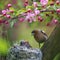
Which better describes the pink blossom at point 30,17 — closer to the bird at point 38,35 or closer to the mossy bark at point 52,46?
the mossy bark at point 52,46

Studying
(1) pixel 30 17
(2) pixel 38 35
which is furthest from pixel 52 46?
(1) pixel 30 17

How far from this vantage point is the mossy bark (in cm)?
254

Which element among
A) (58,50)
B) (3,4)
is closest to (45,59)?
(58,50)

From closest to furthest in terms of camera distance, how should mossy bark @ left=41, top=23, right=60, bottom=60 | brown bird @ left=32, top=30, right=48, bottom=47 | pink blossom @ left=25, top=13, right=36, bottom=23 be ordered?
pink blossom @ left=25, top=13, right=36, bottom=23 < mossy bark @ left=41, top=23, right=60, bottom=60 < brown bird @ left=32, top=30, right=48, bottom=47

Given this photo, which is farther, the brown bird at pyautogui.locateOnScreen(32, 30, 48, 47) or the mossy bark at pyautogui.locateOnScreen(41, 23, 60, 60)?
the brown bird at pyautogui.locateOnScreen(32, 30, 48, 47)

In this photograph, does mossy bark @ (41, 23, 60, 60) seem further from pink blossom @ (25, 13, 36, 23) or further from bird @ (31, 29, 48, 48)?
pink blossom @ (25, 13, 36, 23)

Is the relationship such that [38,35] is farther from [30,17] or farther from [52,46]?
[30,17]

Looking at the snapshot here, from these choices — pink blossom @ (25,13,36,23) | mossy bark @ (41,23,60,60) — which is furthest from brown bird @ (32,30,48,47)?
pink blossom @ (25,13,36,23)

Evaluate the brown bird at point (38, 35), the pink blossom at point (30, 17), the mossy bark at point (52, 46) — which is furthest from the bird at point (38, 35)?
the pink blossom at point (30, 17)

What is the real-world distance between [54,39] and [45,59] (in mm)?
205

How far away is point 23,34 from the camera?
3166 mm

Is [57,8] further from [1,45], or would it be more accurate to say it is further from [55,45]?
[55,45]

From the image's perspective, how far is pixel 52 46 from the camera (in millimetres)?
2551

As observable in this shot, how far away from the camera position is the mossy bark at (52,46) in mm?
2539
